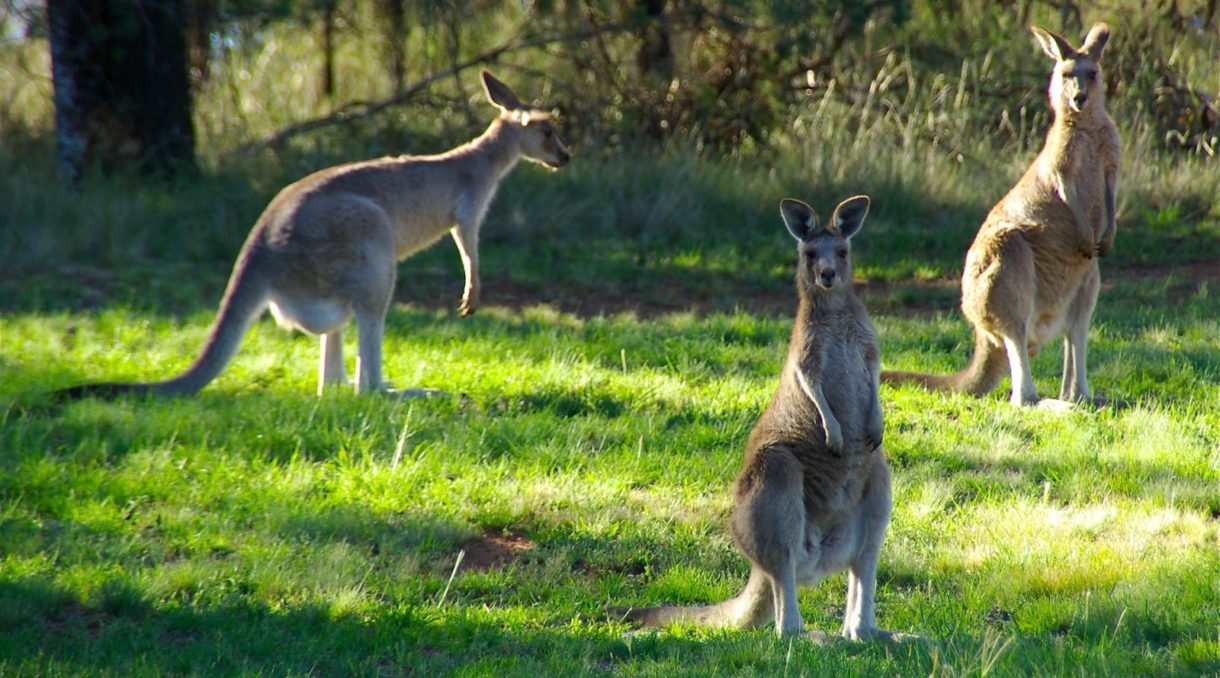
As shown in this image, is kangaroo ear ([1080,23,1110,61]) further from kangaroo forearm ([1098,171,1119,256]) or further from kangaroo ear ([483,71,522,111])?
kangaroo ear ([483,71,522,111])

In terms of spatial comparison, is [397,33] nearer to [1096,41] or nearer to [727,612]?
[1096,41]

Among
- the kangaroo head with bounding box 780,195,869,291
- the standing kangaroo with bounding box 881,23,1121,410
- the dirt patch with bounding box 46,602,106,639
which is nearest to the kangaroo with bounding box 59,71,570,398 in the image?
the dirt patch with bounding box 46,602,106,639

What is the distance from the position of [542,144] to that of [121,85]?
15.4 ft

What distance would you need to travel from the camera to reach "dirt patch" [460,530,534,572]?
15.0 ft

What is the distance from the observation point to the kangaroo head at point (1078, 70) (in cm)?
632

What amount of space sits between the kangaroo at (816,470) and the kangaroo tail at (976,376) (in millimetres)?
2331

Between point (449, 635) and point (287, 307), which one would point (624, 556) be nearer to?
point (449, 635)

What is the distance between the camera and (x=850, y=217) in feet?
13.4

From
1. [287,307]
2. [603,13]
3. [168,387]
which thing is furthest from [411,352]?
[603,13]

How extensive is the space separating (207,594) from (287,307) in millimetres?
2274

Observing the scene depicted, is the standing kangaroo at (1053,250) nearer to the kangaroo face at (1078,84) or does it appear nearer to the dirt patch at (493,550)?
the kangaroo face at (1078,84)

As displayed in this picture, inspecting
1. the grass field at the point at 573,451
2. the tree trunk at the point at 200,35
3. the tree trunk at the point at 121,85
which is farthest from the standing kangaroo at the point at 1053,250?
the tree trunk at the point at 200,35

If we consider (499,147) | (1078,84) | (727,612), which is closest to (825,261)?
(727,612)

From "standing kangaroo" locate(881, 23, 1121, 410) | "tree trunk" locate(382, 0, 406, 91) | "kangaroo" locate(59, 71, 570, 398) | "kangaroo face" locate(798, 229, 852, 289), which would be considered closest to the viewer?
"kangaroo face" locate(798, 229, 852, 289)
